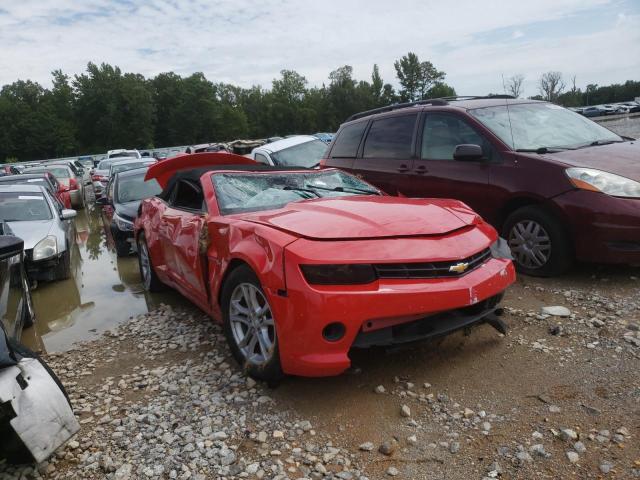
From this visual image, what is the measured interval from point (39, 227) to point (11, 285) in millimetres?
3571

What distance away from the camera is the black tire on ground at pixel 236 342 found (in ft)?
10.0

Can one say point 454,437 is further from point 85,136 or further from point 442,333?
point 85,136

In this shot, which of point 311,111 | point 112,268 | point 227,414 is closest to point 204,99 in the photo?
point 311,111

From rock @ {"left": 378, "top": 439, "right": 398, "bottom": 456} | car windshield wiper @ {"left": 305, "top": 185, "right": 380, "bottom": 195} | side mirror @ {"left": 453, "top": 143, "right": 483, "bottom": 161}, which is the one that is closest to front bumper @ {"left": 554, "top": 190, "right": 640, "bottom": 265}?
side mirror @ {"left": 453, "top": 143, "right": 483, "bottom": 161}

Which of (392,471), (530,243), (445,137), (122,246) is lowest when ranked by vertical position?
(392,471)

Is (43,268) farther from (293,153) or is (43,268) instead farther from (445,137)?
(445,137)

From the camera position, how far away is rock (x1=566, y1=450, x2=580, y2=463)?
2373mm

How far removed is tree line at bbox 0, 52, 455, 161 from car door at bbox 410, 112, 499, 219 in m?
79.2

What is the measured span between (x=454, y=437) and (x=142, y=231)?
453 centimetres

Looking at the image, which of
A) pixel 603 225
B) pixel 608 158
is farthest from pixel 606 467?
pixel 608 158

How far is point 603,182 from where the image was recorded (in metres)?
4.39

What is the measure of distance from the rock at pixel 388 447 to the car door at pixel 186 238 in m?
1.93

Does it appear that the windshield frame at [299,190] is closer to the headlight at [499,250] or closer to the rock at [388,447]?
the headlight at [499,250]

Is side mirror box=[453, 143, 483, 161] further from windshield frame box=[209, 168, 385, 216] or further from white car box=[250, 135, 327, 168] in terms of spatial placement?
white car box=[250, 135, 327, 168]
